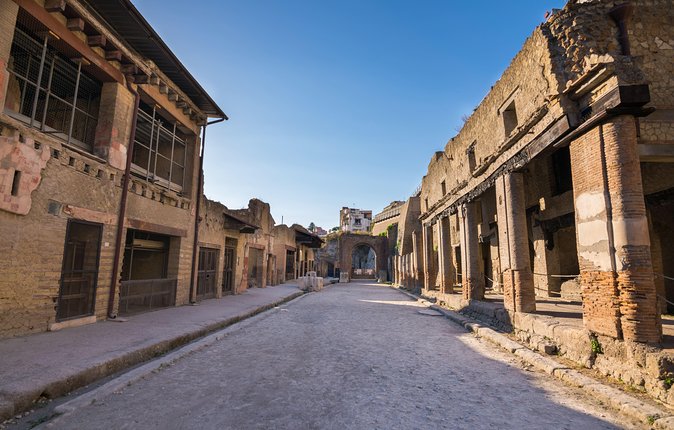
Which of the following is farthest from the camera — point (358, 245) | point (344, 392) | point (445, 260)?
point (358, 245)

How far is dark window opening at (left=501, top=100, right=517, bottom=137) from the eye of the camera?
31.3 feet

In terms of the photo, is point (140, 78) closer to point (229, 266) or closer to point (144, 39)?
point (144, 39)

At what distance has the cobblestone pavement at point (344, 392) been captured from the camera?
3289 millimetres

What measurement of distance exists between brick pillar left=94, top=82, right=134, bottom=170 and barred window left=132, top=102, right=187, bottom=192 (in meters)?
2.08

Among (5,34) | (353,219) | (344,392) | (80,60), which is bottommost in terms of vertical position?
(344,392)

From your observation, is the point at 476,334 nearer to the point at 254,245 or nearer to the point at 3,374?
the point at 3,374

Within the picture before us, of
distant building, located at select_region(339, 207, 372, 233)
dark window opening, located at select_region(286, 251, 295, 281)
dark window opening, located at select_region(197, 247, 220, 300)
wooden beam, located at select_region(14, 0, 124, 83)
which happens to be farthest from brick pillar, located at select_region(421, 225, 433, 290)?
distant building, located at select_region(339, 207, 372, 233)

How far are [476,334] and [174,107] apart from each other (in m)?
11.8

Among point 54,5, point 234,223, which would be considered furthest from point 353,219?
point 54,5

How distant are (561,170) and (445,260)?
5.96 meters

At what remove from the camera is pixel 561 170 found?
11891 millimetres

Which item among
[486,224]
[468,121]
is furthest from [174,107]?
[486,224]

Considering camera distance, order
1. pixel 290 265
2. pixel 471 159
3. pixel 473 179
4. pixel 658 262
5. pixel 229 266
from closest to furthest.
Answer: pixel 658 262 → pixel 473 179 → pixel 471 159 → pixel 229 266 → pixel 290 265

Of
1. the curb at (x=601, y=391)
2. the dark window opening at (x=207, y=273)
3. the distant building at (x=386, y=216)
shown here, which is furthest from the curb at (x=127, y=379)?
the distant building at (x=386, y=216)
